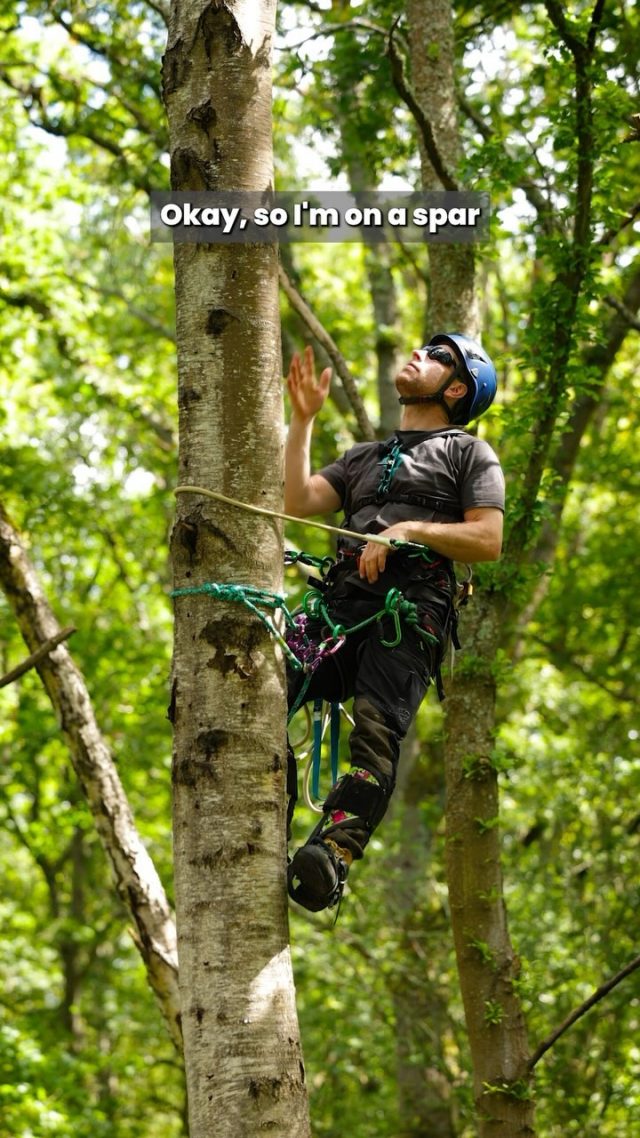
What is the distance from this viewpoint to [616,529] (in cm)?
1505

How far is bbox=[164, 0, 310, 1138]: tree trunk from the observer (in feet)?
8.14

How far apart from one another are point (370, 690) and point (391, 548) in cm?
40

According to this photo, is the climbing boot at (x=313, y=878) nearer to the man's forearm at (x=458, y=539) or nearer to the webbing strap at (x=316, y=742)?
the webbing strap at (x=316, y=742)

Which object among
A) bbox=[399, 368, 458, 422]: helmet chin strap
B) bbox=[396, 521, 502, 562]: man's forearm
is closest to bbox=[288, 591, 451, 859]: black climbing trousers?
bbox=[396, 521, 502, 562]: man's forearm

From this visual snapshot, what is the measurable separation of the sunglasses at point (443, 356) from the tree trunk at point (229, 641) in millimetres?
1273

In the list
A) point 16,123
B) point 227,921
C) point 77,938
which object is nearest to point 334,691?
point 227,921

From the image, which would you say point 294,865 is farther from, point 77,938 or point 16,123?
point 77,938

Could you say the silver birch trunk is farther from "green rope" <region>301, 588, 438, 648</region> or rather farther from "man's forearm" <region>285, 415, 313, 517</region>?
"green rope" <region>301, 588, 438, 648</region>

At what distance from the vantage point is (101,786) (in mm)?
4945

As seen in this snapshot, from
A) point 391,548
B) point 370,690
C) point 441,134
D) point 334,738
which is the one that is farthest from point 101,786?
point 441,134

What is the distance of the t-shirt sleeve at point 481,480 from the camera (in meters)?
3.73

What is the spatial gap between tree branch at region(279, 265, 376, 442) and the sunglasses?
29.0 inches

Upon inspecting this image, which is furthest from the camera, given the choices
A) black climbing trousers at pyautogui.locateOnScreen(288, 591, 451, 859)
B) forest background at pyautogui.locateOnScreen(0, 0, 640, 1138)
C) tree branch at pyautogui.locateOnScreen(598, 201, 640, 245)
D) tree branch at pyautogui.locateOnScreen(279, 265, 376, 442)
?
forest background at pyautogui.locateOnScreen(0, 0, 640, 1138)

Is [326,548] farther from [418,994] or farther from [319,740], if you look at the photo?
[319,740]
